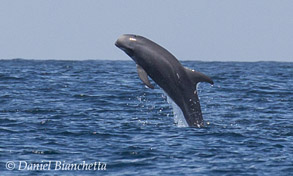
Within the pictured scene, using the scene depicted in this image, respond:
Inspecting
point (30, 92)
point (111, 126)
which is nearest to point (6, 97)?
point (30, 92)

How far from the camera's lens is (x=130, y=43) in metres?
18.1

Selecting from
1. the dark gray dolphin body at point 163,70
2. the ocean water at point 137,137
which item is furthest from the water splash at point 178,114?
the dark gray dolphin body at point 163,70

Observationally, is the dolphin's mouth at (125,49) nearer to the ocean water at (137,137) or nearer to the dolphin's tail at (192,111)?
the dolphin's tail at (192,111)

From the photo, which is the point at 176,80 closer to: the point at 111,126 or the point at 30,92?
the point at 111,126

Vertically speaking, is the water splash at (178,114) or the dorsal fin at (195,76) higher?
the dorsal fin at (195,76)

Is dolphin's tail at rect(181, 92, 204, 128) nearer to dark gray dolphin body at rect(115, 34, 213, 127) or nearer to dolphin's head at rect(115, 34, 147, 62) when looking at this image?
dark gray dolphin body at rect(115, 34, 213, 127)

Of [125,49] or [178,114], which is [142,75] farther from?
[178,114]

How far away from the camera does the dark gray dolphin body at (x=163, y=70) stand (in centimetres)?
1797

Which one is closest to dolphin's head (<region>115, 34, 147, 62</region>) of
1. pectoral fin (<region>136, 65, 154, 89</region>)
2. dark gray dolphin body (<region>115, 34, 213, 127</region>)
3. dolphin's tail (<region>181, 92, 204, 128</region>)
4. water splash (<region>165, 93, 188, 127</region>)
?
dark gray dolphin body (<region>115, 34, 213, 127</region>)

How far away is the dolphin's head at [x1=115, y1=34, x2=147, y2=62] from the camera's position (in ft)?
59.3

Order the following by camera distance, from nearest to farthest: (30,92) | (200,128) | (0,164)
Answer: (0,164) → (200,128) → (30,92)

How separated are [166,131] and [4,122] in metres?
5.88

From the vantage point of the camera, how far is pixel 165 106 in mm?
29141

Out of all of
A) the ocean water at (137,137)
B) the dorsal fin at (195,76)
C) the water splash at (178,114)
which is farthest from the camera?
the water splash at (178,114)
